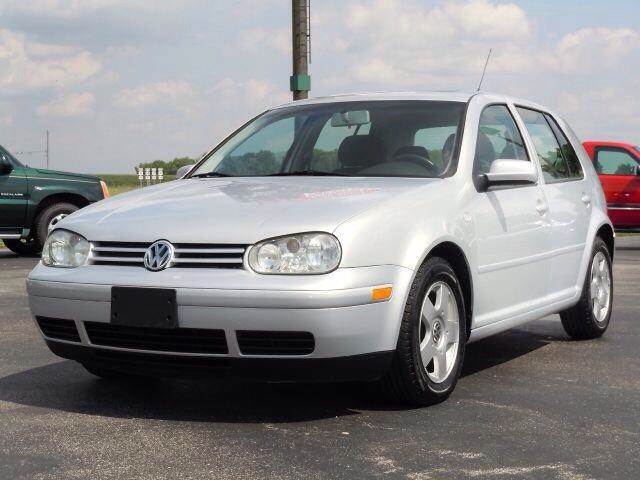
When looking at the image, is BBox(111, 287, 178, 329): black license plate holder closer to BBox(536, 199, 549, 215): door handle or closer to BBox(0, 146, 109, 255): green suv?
BBox(536, 199, 549, 215): door handle

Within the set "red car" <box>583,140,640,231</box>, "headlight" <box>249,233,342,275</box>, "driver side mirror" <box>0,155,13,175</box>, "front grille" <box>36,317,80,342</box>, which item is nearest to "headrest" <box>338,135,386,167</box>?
"headlight" <box>249,233,342,275</box>

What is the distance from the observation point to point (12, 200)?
15992mm

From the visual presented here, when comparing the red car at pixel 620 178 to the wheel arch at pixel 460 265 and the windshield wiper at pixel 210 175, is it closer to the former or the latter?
the windshield wiper at pixel 210 175

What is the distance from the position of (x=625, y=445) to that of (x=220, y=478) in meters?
1.65

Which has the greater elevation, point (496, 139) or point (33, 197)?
point (496, 139)

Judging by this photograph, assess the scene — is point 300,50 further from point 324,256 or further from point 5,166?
point 324,256

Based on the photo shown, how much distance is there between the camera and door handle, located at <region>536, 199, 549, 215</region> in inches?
250

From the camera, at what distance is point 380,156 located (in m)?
5.90

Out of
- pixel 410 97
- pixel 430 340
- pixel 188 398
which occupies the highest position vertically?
pixel 410 97

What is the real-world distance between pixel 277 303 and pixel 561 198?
2875 millimetres

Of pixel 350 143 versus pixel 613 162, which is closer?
pixel 350 143

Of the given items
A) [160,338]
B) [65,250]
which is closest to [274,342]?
[160,338]

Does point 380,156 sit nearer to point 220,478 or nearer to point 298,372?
point 298,372

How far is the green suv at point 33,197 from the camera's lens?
15953mm
